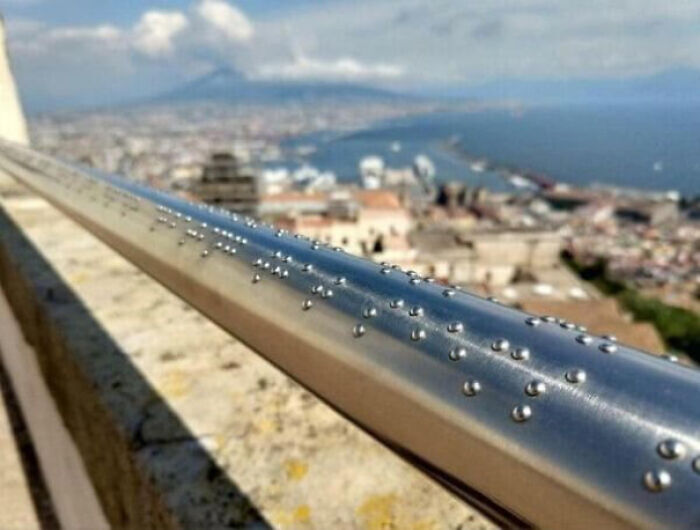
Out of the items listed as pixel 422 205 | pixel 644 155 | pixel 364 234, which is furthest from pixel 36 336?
pixel 644 155

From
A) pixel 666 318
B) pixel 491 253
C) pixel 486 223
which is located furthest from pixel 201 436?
pixel 486 223

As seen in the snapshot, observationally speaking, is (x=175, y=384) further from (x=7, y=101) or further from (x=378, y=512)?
(x=7, y=101)

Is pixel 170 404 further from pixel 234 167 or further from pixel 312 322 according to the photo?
pixel 234 167

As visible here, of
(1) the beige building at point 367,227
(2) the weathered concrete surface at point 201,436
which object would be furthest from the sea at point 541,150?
(2) the weathered concrete surface at point 201,436

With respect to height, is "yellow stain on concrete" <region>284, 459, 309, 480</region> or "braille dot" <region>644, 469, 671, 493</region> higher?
"braille dot" <region>644, 469, 671, 493</region>

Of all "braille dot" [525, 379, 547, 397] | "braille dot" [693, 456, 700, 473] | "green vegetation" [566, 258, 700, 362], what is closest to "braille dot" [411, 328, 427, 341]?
"braille dot" [525, 379, 547, 397]

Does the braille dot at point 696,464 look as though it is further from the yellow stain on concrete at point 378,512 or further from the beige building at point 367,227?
the beige building at point 367,227

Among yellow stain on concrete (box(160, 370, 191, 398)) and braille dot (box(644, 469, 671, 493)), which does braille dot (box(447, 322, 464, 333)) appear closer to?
braille dot (box(644, 469, 671, 493))

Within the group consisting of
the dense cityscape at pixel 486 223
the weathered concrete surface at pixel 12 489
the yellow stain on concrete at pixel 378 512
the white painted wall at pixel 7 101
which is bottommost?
the dense cityscape at pixel 486 223
